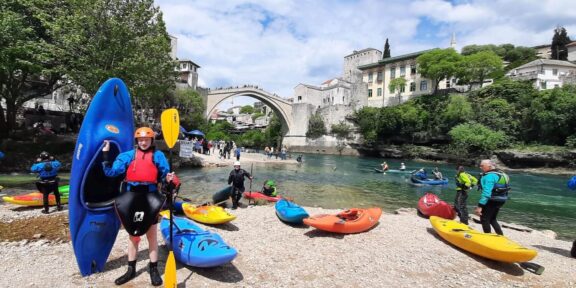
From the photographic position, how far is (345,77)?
83688 mm

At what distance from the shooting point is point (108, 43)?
53.3 ft

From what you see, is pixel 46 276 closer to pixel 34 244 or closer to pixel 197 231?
pixel 34 244

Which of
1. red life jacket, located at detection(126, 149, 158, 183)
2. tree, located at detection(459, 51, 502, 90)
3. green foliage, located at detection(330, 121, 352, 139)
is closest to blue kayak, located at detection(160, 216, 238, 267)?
red life jacket, located at detection(126, 149, 158, 183)

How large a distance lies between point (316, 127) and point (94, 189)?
6021 centimetres

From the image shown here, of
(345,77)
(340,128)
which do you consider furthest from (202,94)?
(345,77)

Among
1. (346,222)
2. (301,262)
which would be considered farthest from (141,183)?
(346,222)

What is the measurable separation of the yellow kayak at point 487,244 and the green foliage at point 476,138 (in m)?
37.3

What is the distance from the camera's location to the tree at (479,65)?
45406 mm

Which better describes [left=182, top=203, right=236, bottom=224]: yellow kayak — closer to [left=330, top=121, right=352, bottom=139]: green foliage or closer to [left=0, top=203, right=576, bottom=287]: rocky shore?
[left=0, top=203, right=576, bottom=287]: rocky shore

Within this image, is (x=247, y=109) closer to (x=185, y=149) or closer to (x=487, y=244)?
(x=185, y=149)

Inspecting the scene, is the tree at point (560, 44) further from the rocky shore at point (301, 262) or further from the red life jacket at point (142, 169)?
the red life jacket at point (142, 169)

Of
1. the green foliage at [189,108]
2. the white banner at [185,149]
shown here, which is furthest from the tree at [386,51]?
the white banner at [185,149]

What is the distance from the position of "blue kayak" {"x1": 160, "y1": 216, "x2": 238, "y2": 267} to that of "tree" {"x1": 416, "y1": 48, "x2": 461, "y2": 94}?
1983 inches

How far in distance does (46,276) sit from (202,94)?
49.0 meters
